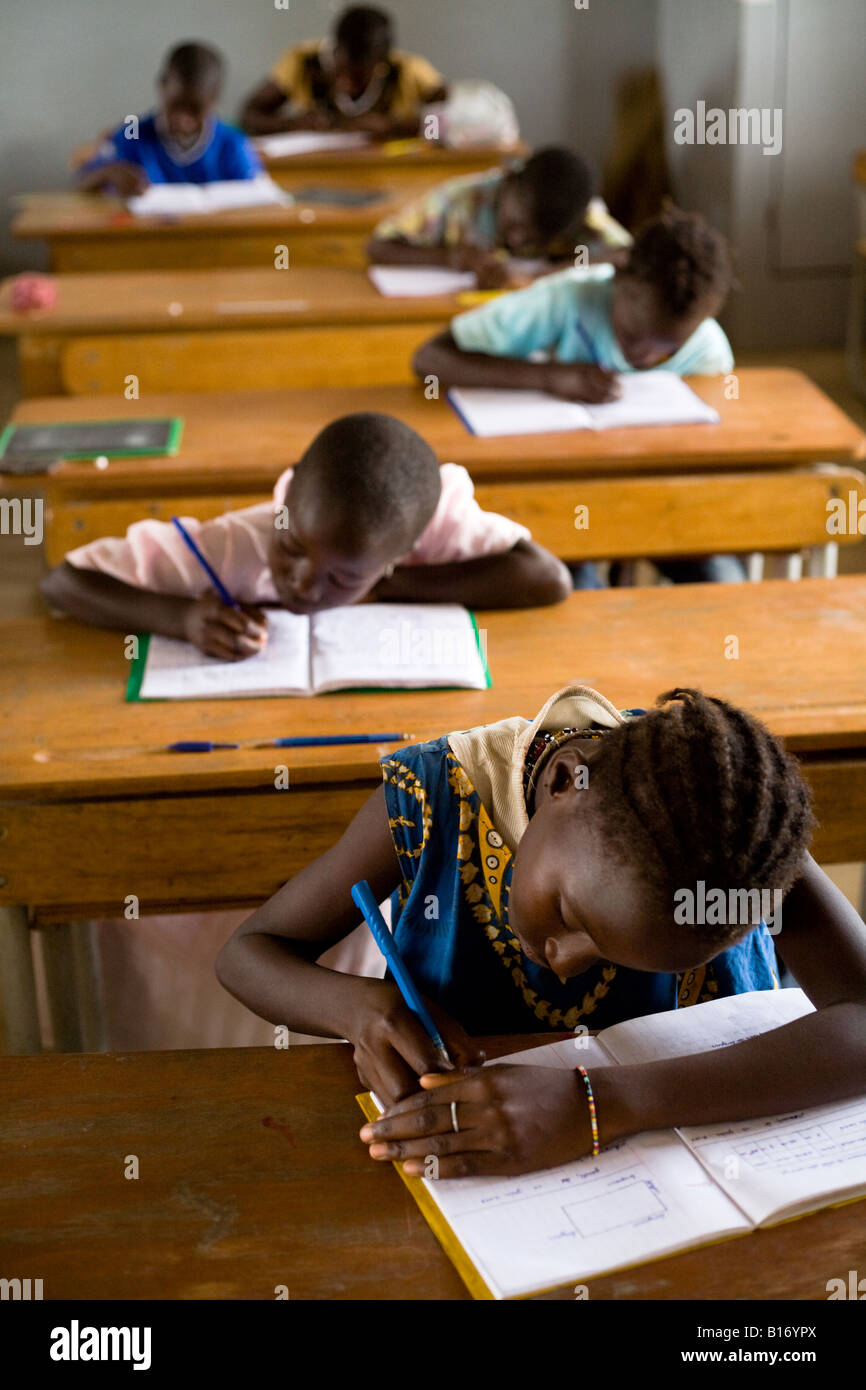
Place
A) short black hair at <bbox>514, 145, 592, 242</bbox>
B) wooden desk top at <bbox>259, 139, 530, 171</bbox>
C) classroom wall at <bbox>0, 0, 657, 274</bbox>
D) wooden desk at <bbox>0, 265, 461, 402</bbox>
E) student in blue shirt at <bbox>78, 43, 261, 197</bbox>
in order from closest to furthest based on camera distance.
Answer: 1. wooden desk at <bbox>0, 265, 461, 402</bbox>
2. short black hair at <bbox>514, 145, 592, 242</bbox>
3. student in blue shirt at <bbox>78, 43, 261, 197</bbox>
4. wooden desk top at <bbox>259, 139, 530, 171</bbox>
5. classroom wall at <bbox>0, 0, 657, 274</bbox>

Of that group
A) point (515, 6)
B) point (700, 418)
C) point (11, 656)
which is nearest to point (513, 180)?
point (700, 418)

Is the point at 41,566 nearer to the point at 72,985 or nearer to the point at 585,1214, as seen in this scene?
the point at 72,985

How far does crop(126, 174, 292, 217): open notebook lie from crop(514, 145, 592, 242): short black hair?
1.30 m

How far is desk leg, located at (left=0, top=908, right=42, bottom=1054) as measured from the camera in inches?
68.7

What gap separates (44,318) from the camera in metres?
3.38

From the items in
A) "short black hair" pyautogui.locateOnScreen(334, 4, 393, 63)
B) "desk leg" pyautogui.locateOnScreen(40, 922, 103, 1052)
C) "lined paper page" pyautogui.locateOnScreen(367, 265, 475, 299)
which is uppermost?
"short black hair" pyautogui.locateOnScreen(334, 4, 393, 63)

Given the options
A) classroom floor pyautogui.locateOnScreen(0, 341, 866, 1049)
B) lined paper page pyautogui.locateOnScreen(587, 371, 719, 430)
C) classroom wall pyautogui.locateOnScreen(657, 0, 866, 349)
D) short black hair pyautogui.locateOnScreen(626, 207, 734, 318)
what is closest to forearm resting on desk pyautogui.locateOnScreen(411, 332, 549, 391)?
lined paper page pyautogui.locateOnScreen(587, 371, 719, 430)

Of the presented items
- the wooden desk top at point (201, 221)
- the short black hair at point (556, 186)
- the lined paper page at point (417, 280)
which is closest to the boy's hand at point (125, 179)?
the wooden desk top at point (201, 221)

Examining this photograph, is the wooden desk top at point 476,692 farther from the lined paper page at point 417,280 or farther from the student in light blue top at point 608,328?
the lined paper page at point 417,280

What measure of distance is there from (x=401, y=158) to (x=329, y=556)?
12.5ft

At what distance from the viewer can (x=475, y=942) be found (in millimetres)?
1258

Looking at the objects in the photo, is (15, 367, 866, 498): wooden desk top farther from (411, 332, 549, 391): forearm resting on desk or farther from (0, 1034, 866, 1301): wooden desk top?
(0, 1034, 866, 1301): wooden desk top

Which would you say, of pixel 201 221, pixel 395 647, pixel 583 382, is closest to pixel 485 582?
pixel 395 647
